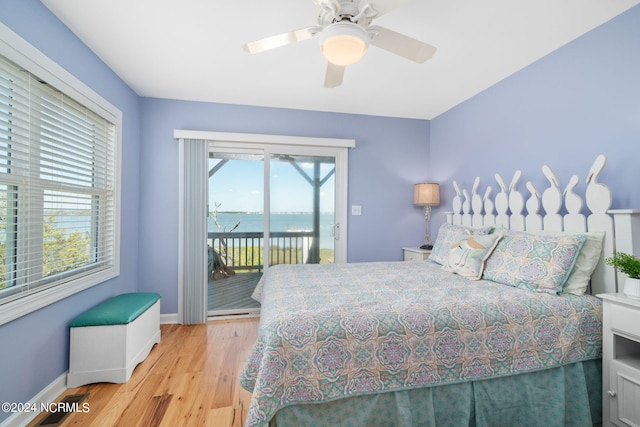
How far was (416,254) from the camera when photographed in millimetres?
3326

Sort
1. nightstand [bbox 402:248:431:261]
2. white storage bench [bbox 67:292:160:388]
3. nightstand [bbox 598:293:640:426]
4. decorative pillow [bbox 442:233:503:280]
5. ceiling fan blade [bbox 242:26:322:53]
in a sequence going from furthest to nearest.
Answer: nightstand [bbox 402:248:431:261] → decorative pillow [bbox 442:233:503:280] → white storage bench [bbox 67:292:160:388] → ceiling fan blade [bbox 242:26:322:53] → nightstand [bbox 598:293:640:426]

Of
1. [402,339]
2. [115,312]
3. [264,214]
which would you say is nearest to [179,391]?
[115,312]

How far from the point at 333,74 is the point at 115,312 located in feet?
7.76

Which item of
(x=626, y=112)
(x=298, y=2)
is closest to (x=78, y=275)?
(x=298, y=2)

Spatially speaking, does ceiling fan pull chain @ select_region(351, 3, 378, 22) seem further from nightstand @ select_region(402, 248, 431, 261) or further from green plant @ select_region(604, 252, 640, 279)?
nightstand @ select_region(402, 248, 431, 261)

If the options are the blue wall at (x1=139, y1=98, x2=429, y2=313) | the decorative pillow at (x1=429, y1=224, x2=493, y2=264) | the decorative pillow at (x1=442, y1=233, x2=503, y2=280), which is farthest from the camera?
the blue wall at (x1=139, y1=98, x2=429, y2=313)

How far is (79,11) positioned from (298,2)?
144 cm

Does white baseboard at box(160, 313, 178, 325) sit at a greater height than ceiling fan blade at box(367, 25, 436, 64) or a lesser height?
lesser

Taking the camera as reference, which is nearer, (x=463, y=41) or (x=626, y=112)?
(x=626, y=112)

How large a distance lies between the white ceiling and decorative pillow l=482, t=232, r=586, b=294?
146 cm

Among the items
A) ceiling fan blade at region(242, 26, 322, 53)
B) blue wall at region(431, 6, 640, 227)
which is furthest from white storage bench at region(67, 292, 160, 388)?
blue wall at region(431, 6, 640, 227)

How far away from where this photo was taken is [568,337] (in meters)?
1.53

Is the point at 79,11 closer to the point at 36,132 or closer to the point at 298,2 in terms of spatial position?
the point at 36,132

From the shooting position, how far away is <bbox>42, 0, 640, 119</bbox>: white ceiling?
68.9 inches
